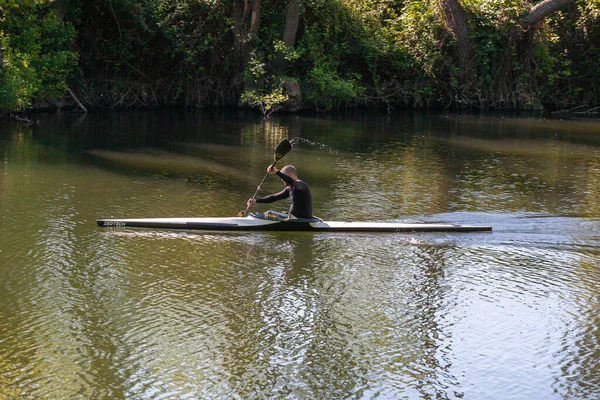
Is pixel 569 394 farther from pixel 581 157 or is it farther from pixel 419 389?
pixel 581 157

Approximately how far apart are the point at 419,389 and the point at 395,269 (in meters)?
3.60

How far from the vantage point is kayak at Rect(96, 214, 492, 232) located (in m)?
12.8

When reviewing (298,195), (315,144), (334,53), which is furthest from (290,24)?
(298,195)

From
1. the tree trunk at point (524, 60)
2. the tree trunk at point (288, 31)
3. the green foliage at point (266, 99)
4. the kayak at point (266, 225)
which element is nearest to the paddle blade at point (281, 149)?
the kayak at point (266, 225)

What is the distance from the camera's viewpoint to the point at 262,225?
42.4ft

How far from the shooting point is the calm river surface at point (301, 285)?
26.0ft

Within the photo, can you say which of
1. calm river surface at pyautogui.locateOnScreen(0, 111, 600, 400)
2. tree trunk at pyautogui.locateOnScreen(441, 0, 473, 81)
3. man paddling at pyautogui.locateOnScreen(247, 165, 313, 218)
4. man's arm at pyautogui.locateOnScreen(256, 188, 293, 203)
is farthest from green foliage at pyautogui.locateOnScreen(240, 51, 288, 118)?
man paddling at pyautogui.locateOnScreen(247, 165, 313, 218)

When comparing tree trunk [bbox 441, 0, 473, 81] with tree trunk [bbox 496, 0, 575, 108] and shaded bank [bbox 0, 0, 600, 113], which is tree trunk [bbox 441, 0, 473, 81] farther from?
tree trunk [bbox 496, 0, 575, 108]

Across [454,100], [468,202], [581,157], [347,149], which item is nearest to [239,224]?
[468,202]

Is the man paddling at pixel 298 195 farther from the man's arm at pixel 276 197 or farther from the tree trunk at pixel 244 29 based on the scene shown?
the tree trunk at pixel 244 29

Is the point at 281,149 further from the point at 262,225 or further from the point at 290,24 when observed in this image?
the point at 290,24

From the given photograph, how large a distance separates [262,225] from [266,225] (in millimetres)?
61

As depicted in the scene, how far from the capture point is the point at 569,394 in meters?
7.69

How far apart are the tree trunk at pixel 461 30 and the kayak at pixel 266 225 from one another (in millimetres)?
19314
